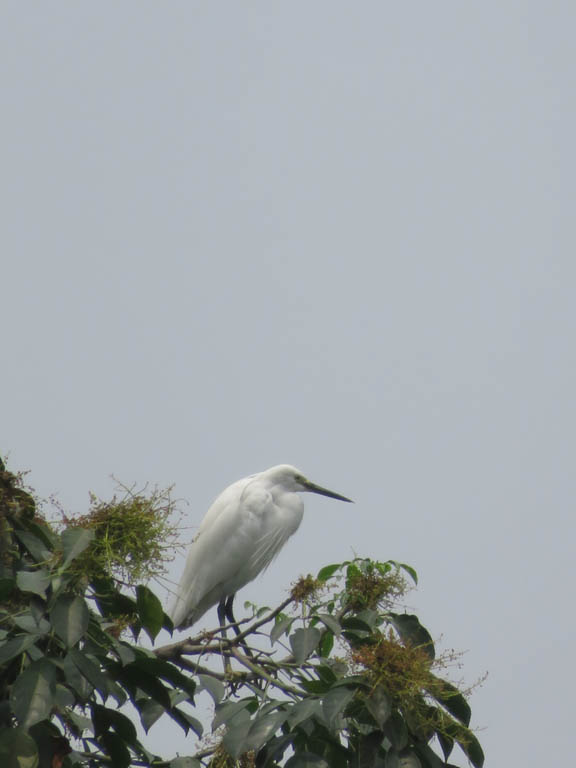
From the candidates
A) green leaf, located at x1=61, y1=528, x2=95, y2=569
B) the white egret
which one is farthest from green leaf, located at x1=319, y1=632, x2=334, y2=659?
the white egret

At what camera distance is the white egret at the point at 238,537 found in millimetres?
6551

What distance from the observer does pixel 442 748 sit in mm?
2717

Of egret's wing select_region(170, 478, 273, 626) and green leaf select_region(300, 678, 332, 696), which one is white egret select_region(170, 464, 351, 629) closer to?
egret's wing select_region(170, 478, 273, 626)

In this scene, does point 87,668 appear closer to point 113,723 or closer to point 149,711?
point 113,723

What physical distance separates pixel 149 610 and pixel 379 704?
1.97ft

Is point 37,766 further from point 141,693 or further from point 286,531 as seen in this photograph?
point 286,531

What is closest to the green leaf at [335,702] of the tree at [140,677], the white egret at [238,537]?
the tree at [140,677]

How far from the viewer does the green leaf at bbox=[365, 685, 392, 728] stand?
247 cm

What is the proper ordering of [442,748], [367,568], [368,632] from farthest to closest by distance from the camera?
[367,568] < [368,632] < [442,748]

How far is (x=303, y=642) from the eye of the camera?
2.94 meters

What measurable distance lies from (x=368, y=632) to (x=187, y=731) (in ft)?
1.95

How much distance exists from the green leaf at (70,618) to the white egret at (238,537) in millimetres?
4135

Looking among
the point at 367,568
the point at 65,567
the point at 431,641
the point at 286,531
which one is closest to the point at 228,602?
the point at 286,531

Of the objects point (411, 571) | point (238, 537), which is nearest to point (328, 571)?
point (411, 571)
